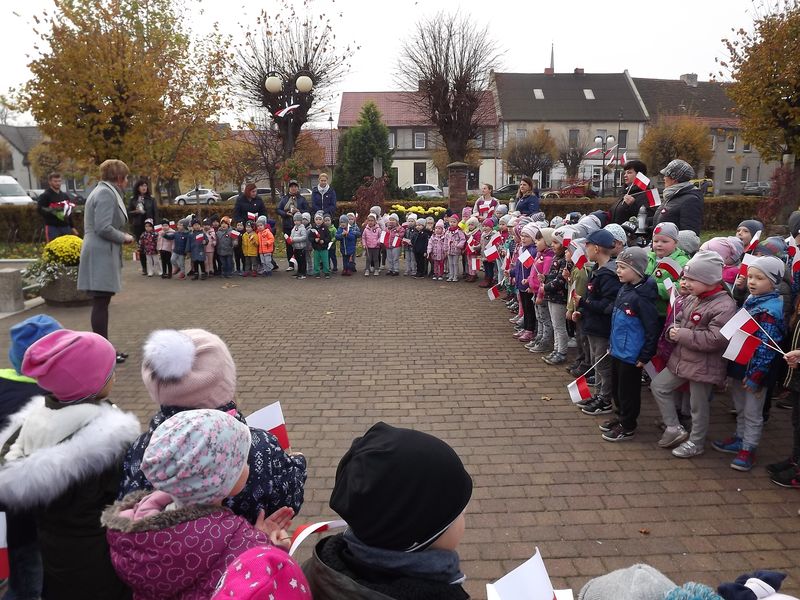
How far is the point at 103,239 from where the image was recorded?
659 centimetres

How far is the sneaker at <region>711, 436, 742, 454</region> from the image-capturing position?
15.5 ft

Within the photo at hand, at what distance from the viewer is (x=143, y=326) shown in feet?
30.1

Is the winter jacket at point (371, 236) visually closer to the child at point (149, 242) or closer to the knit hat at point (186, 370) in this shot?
the child at point (149, 242)

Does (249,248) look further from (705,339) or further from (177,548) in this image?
(177,548)

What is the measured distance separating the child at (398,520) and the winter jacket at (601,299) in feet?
13.9

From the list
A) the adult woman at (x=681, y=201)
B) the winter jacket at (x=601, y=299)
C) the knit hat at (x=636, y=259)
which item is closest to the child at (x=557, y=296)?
the adult woman at (x=681, y=201)

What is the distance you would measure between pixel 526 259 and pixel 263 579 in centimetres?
691

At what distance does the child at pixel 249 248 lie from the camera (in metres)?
14.5

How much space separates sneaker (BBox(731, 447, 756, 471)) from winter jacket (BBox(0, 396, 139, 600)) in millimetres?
4236

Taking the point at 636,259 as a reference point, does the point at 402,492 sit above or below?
below

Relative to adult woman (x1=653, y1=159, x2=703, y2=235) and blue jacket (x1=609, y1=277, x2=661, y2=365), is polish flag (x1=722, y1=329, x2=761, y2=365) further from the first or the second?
adult woman (x1=653, y1=159, x2=703, y2=235)

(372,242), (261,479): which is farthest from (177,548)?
(372,242)

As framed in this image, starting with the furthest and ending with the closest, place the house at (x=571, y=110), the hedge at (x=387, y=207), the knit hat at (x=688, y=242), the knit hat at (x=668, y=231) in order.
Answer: the house at (x=571, y=110)
the hedge at (x=387, y=207)
the knit hat at (x=688, y=242)
the knit hat at (x=668, y=231)

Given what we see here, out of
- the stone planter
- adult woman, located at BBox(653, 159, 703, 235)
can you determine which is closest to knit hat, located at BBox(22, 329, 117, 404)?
adult woman, located at BBox(653, 159, 703, 235)
